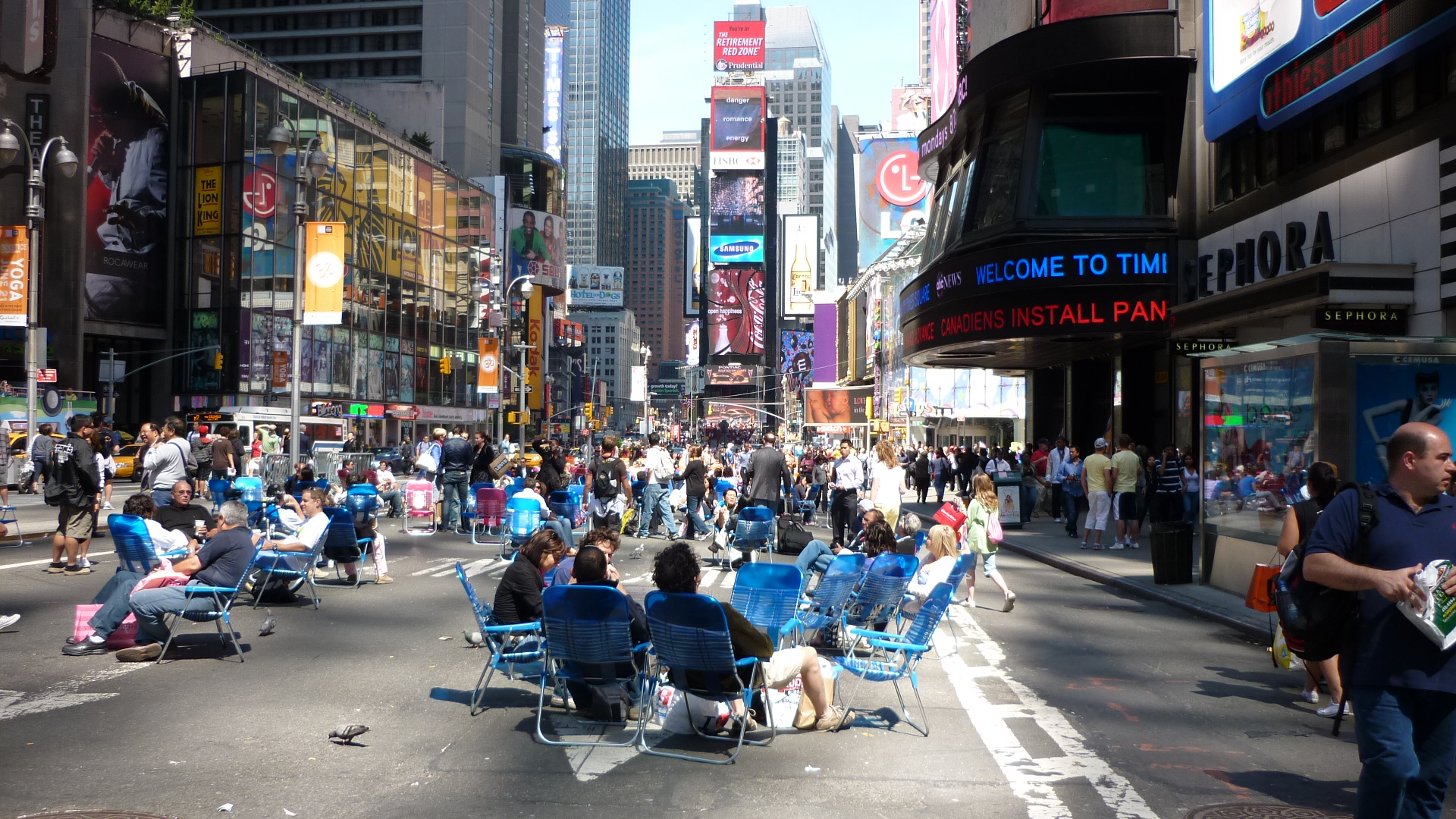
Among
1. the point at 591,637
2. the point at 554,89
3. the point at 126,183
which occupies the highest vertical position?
the point at 554,89

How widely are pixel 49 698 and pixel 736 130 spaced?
581 feet

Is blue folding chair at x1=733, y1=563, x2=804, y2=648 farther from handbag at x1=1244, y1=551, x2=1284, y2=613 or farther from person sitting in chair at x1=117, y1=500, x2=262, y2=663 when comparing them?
person sitting in chair at x1=117, y1=500, x2=262, y2=663

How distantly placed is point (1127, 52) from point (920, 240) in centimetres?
5433

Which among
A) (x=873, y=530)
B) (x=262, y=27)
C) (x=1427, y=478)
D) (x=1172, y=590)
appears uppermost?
(x=262, y=27)

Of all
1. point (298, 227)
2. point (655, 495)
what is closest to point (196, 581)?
point (655, 495)

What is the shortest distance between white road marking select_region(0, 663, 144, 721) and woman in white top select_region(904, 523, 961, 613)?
6412mm

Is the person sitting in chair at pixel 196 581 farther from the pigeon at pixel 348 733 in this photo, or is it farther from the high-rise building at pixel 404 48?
the high-rise building at pixel 404 48

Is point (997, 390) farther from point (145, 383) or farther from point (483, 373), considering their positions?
point (145, 383)

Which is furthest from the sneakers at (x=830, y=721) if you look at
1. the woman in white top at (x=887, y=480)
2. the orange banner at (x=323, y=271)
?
the orange banner at (x=323, y=271)

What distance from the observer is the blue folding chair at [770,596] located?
8.41 metres

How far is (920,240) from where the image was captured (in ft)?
251

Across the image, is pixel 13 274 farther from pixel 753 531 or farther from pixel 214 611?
pixel 214 611

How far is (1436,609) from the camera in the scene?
4078mm

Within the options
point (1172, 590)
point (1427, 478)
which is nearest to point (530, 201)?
point (1172, 590)
